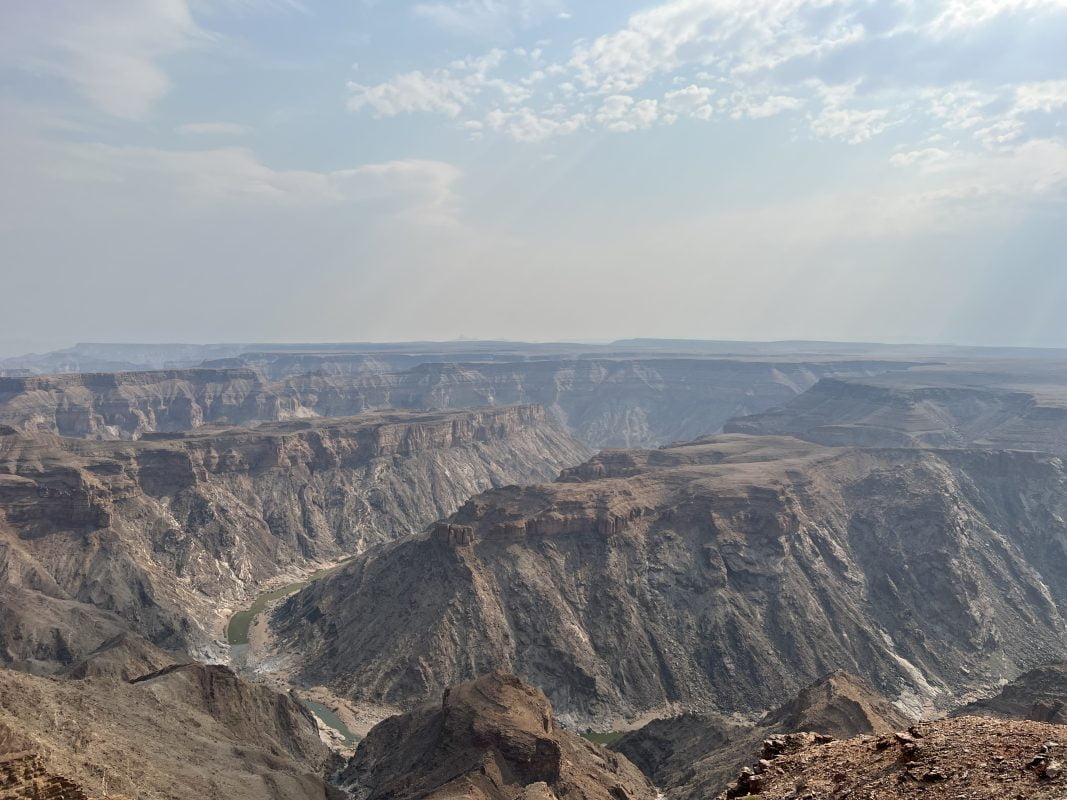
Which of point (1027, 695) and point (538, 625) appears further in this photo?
point (538, 625)

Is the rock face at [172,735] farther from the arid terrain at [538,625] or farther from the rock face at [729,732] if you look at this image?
the rock face at [729,732]

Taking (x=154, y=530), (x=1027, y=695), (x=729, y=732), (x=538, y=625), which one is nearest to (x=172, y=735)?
(x=538, y=625)

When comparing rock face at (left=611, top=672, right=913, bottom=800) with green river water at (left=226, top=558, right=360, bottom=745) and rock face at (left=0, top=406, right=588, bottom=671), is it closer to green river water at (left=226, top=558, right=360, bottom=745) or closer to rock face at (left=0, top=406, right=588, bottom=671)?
green river water at (left=226, top=558, right=360, bottom=745)

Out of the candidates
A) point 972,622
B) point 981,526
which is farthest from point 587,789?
point 981,526

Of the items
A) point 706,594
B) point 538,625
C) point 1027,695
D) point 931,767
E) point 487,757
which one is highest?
point 931,767

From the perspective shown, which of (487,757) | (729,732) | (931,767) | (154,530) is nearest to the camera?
(931,767)

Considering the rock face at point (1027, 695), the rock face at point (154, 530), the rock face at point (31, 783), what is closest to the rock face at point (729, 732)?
the rock face at point (1027, 695)

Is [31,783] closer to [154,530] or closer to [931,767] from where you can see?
[931,767]

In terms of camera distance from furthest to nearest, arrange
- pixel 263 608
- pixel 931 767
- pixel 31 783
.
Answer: pixel 263 608 → pixel 31 783 → pixel 931 767
